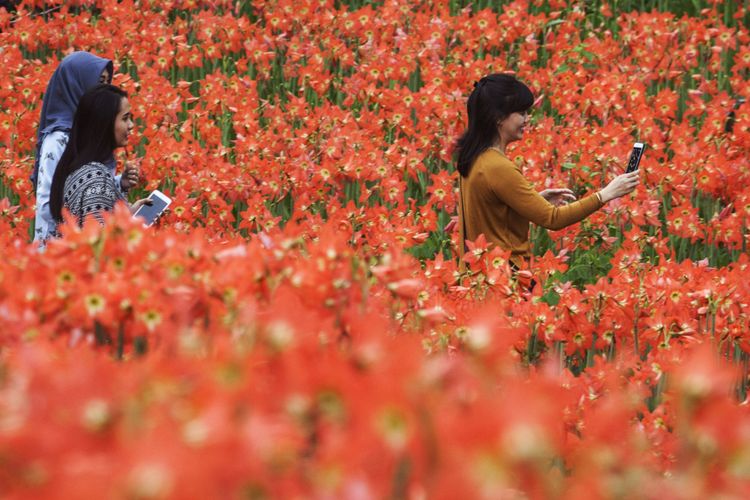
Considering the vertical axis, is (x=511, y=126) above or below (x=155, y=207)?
above

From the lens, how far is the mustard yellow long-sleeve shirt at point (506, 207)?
4672mm

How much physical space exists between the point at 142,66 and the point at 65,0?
2.50 m

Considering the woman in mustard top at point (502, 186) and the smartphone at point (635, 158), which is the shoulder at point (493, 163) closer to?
the woman in mustard top at point (502, 186)

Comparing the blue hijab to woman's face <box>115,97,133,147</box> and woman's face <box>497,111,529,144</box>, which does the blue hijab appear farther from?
woman's face <box>497,111,529,144</box>

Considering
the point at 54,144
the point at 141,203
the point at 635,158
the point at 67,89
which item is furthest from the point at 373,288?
the point at 67,89

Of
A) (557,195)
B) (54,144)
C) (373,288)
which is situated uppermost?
(373,288)

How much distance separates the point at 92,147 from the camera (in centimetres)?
461

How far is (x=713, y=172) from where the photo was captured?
583 centimetres

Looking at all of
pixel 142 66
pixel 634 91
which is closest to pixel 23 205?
pixel 142 66

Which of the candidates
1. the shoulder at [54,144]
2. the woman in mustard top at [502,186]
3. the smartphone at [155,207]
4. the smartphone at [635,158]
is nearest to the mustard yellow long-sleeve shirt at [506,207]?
the woman in mustard top at [502,186]

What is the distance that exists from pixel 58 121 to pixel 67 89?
0.67 feet

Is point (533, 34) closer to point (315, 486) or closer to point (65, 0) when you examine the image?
point (65, 0)

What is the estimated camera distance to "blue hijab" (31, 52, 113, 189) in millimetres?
5305

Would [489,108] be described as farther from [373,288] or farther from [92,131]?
[373,288]
